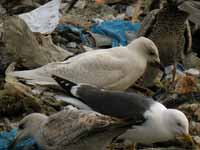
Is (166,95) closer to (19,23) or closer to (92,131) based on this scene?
(19,23)

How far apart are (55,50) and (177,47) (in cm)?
136

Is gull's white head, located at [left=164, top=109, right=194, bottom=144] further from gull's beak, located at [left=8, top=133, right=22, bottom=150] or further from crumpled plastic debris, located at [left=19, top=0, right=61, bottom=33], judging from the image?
crumpled plastic debris, located at [left=19, top=0, right=61, bottom=33]

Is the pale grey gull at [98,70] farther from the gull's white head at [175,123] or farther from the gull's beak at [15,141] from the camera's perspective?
the gull's white head at [175,123]

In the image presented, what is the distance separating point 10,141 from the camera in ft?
19.4

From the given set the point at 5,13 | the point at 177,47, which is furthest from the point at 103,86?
the point at 5,13

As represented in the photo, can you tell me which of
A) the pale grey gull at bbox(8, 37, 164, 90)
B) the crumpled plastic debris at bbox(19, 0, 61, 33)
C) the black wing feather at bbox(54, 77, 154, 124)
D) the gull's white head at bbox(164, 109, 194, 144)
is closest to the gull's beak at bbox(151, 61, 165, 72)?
the pale grey gull at bbox(8, 37, 164, 90)

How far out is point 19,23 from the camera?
741 centimetres

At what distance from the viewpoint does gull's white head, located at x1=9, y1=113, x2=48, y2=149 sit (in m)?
5.66

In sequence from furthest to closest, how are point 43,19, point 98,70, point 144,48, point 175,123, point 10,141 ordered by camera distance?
point 43,19, point 144,48, point 98,70, point 10,141, point 175,123

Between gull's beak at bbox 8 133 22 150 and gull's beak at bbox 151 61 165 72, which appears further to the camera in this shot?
gull's beak at bbox 151 61 165 72

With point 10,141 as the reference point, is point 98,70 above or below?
above

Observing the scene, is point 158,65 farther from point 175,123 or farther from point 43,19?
point 43,19

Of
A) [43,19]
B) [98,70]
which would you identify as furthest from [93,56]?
[43,19]

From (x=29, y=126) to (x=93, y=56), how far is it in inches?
42.3
